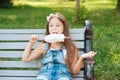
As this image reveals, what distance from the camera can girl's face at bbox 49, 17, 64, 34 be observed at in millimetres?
4680

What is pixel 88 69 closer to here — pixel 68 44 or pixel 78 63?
pixel 78 63

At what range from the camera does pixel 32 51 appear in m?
4.79

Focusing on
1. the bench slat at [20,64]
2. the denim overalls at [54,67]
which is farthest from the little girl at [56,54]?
the bench slat at [20,64]

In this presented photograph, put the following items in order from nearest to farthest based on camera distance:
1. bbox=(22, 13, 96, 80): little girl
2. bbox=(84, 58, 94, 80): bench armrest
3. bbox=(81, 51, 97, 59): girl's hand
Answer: bbox=(84, 58, 94, 80): bench armrest, bbox=(81, 51, 97, 59): girl's hand, bbox=(22, 13, 96, 80): little girl

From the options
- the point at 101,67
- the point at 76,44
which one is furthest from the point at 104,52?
the point at 76,44

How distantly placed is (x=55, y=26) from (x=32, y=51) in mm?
359

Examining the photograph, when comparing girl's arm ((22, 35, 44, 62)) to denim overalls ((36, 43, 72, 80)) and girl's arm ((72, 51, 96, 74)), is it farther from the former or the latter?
girl's arm ((72, 51, 96, 74))

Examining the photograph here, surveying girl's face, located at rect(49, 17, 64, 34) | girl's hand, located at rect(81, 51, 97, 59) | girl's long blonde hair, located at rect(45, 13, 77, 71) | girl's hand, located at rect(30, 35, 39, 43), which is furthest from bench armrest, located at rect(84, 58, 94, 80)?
girl's hand, located at rect(30, 35, 39, 43)

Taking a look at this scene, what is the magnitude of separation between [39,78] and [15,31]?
64cm

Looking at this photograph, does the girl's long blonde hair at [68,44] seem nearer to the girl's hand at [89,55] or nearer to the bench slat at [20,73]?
the girl's hand at [89,55]

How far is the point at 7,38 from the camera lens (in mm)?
4918

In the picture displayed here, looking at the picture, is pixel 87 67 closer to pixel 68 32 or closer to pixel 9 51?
pixel 68 32

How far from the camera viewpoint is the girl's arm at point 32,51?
15.5 feet

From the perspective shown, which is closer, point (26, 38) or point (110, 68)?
point (26, 38)
